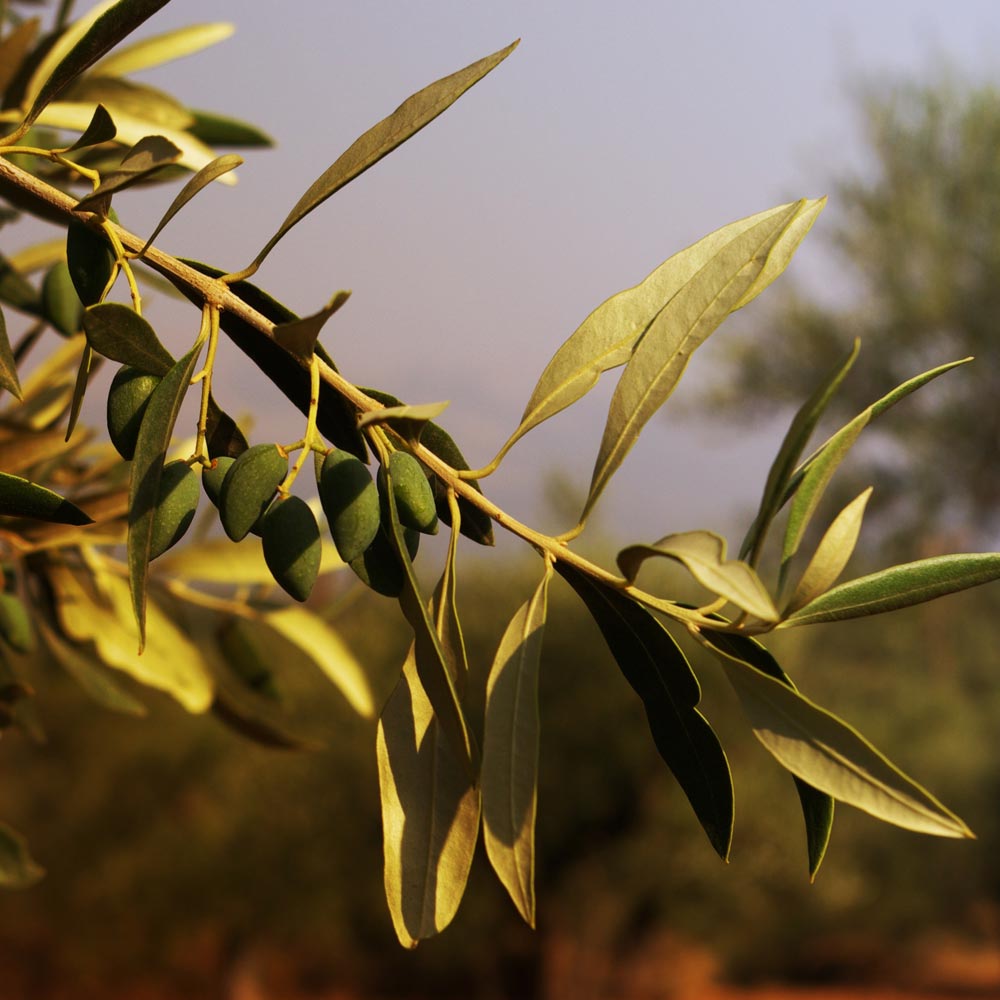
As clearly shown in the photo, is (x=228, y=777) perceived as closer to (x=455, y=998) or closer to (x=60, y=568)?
(x=455, y=998)

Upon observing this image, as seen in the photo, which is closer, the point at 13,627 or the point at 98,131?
the point at 98,131

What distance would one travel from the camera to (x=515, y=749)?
0.34 metres

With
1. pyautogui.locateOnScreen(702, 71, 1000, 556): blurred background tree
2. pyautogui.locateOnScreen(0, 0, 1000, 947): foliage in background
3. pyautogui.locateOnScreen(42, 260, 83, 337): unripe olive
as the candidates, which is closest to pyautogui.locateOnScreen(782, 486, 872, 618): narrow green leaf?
pyautogui.locateOnScreen(0, 0, 1000, 947): foliage in background

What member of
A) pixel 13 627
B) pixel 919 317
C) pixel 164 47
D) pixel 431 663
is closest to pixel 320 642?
pixel 13 627

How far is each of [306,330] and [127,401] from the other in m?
0.08

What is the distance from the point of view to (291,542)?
356mm

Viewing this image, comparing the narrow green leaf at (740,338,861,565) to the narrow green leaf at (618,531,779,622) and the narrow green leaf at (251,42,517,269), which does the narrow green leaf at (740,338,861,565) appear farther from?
the narrow green leaf at (251,42,517,269)

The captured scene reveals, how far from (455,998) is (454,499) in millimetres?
8988

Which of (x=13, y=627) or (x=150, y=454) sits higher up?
(x=150, y=454)

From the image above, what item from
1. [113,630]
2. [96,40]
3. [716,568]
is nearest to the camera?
[716,568]

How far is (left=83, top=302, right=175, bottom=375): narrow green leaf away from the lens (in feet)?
1.12

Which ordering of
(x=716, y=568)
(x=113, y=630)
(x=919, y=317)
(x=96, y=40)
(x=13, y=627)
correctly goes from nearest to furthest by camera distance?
(x=716, y=568) < (x=96, y=40) < (x=13, y=627) < (x=113, y=630) < (x=919, y=317)

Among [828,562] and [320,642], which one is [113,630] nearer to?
[320,642]

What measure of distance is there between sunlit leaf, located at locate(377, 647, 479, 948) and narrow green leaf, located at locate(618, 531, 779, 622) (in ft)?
0.30
